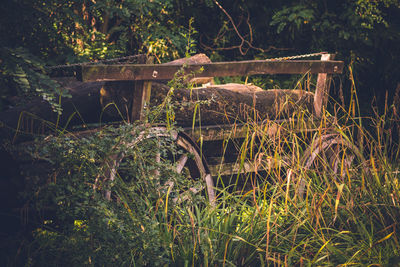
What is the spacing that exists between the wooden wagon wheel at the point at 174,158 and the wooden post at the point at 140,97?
22cm

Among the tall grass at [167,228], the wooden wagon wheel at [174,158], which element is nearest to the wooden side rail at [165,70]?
the wooden wagon wheel at [174,158]

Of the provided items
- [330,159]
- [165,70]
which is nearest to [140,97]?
[165,70]

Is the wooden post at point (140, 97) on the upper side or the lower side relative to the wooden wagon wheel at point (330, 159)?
upper

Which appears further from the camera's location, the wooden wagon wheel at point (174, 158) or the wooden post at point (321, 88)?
the wooden post at point (321, 88)

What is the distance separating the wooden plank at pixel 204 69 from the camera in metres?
3.04

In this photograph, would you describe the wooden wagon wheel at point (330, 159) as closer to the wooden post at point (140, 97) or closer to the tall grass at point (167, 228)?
the tall grass at point (167, 228)

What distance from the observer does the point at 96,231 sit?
2.56 metres

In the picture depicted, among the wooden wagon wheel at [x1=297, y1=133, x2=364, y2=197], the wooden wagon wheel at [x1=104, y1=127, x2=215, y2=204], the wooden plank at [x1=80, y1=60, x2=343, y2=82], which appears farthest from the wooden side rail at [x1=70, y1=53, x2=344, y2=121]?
the wooden wagon wheel at [x1=297, y1=133, x2=364, y2=197]

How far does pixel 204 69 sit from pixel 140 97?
0.57 m

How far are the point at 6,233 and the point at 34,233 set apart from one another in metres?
0.17

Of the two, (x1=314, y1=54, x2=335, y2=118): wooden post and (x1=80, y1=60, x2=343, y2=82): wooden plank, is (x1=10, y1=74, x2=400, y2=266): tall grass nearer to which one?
(x1=80, y1=60, x2=343, y2=82): wooden plank

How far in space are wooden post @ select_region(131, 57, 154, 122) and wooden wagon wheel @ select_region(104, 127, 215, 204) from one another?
216 mm

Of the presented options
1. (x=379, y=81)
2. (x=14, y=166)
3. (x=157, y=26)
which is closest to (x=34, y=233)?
(x=14, y=166)

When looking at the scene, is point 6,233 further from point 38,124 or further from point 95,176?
point 38,124
